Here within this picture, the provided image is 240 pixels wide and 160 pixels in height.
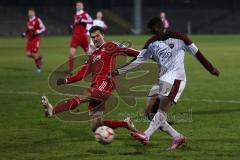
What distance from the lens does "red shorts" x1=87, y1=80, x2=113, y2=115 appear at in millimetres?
10016

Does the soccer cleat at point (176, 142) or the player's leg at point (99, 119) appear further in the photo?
the player's leg at point (99, 119)

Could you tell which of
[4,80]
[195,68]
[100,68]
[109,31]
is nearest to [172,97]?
[100,68]

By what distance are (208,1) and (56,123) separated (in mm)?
66019

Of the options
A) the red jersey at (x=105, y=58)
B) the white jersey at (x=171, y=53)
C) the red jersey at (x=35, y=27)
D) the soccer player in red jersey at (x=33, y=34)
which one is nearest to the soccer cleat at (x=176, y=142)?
the white jersey at (x=171, y=53)

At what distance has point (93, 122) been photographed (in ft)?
33.7

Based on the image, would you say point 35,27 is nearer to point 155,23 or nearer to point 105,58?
point 105,58

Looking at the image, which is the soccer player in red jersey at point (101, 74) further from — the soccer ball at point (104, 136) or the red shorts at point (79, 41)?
the red shorts at point (79, 41)

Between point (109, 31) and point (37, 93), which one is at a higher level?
point (109, 31)

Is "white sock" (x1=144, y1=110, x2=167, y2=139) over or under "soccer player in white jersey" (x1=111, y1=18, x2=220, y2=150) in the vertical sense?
under

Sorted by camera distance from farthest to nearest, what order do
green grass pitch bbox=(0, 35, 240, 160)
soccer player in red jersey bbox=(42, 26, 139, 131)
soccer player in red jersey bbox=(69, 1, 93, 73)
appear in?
1. soccer player in red jersey bbox=(69, 1, 93, 73)
2. soccer player in red jersey bbox=(42, 26, 139, 131)
3. green grass pitch bbox=(0, 35, 240, 160)

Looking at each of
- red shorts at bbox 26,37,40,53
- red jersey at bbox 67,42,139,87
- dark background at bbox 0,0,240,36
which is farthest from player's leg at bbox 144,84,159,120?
dark background at bbox 0,0,240,36

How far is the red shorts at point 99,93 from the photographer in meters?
10.0

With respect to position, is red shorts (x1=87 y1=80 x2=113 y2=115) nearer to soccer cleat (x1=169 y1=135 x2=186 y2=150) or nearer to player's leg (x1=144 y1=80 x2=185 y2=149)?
player's leg (x1=144 y1=80 x2=185 y2=149)

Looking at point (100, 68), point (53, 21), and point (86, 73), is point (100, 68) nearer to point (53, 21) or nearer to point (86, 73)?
point (86, 73)
